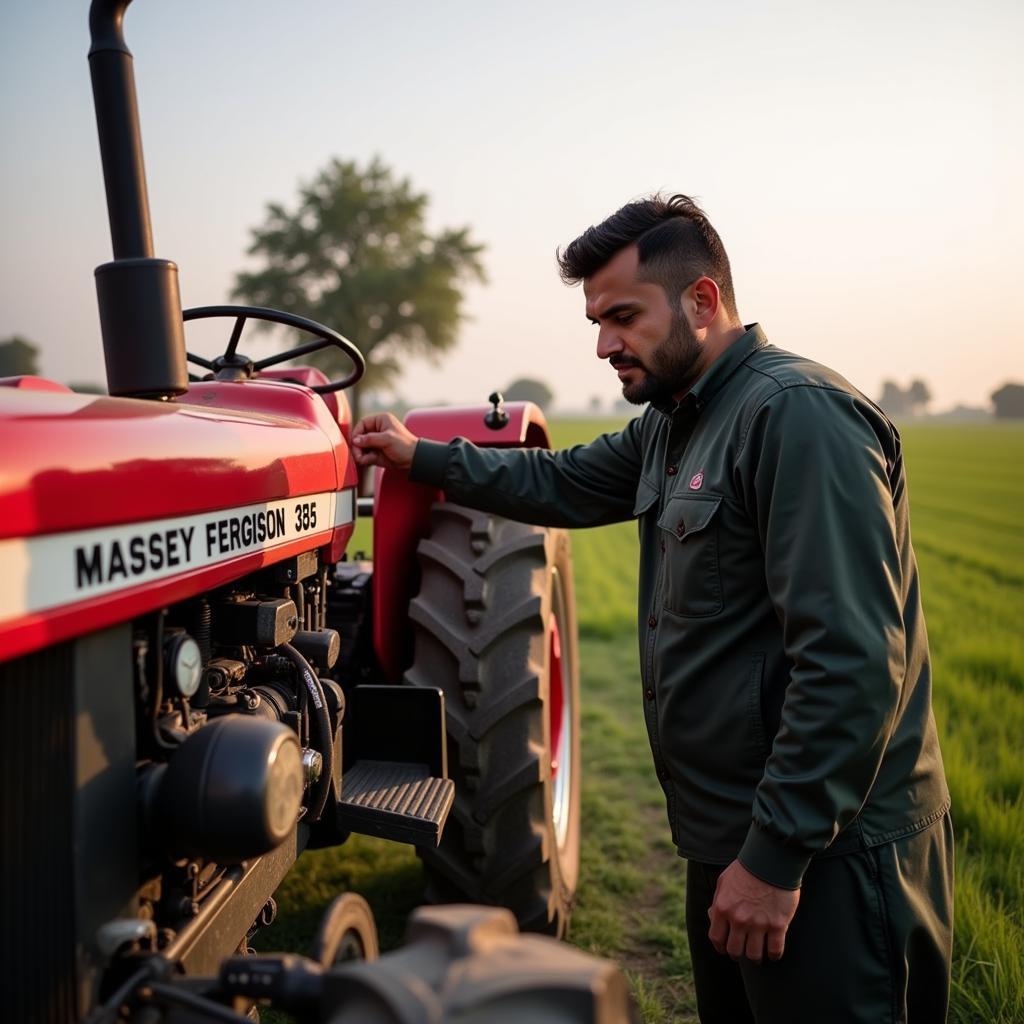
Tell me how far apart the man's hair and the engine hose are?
96 centimetres

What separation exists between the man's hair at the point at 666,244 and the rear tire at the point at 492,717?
0.81 meters

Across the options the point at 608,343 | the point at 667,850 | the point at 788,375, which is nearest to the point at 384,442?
the point at 608,343

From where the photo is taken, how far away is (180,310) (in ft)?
Answer: 4.94

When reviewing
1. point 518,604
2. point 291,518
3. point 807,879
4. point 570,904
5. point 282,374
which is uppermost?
point 282,374

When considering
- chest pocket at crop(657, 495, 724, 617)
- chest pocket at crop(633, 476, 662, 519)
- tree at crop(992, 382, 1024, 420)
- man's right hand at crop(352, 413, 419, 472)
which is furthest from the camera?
tree at crop(992, 382, 1024, 420)

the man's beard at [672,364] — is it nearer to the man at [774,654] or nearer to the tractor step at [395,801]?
the man at [774,654]

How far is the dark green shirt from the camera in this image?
55.8 inches

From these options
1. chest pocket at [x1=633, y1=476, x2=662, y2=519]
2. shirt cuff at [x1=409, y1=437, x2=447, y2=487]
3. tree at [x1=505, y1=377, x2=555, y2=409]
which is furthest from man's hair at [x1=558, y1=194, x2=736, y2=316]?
tree at [x1=505, y1=377, x2=555, y2=409]

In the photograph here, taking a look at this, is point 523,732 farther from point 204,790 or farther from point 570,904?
point 204,790

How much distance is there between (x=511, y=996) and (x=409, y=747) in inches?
49.0

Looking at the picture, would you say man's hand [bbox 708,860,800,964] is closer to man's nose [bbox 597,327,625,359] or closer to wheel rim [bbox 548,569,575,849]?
man's nose [bbox 597,327,625,359]

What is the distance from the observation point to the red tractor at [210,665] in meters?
1.03

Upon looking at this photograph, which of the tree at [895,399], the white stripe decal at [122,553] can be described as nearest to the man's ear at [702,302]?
the white stripe decal at [122,553]

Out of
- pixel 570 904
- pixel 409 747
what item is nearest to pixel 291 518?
pixel 409 747
